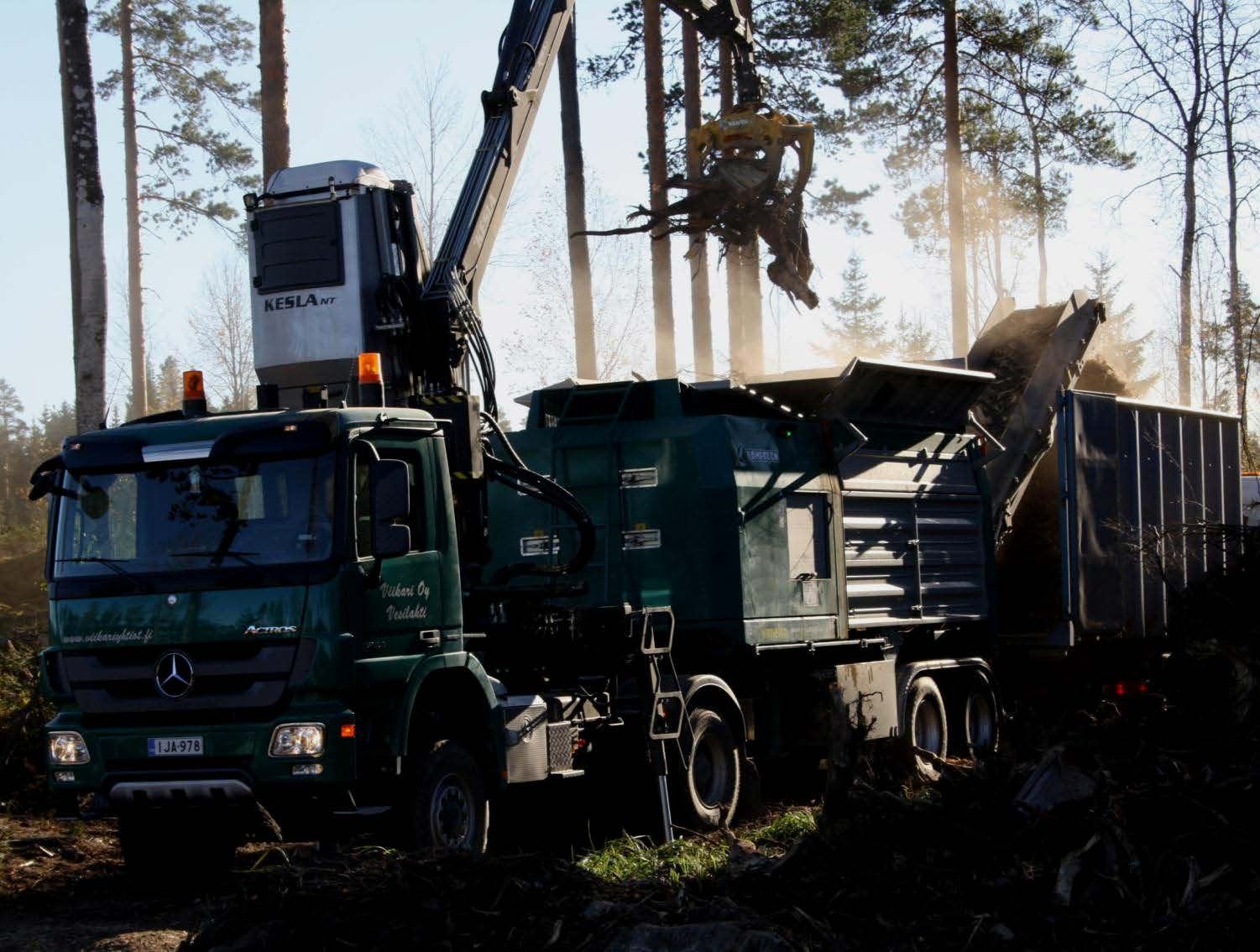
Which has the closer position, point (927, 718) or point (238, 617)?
point (238, 617)

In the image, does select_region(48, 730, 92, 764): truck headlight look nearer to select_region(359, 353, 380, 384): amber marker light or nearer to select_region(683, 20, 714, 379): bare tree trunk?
select_region(359, 353, 380, 384): amber marker light

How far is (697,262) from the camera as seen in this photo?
2566 centimetres

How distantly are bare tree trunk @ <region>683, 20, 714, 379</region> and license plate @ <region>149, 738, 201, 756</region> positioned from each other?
16.7 metres

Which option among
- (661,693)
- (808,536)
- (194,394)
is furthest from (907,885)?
(194,394)

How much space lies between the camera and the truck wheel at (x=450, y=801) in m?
8.02

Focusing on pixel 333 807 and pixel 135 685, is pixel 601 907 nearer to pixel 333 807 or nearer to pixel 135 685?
pixel 333 807

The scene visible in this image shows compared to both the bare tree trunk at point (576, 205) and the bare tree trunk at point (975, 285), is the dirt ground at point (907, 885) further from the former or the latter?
the bare tree trunk at point (975, 285)

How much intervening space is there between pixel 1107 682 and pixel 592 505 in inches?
246

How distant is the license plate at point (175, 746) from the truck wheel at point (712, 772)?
11.7ft

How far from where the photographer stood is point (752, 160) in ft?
46.5

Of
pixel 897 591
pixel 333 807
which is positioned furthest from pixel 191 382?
pixel 897 591

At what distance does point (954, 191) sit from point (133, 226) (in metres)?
22.4

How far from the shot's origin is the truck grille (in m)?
7.57

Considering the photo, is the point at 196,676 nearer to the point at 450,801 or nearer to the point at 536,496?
the point at 450,801
